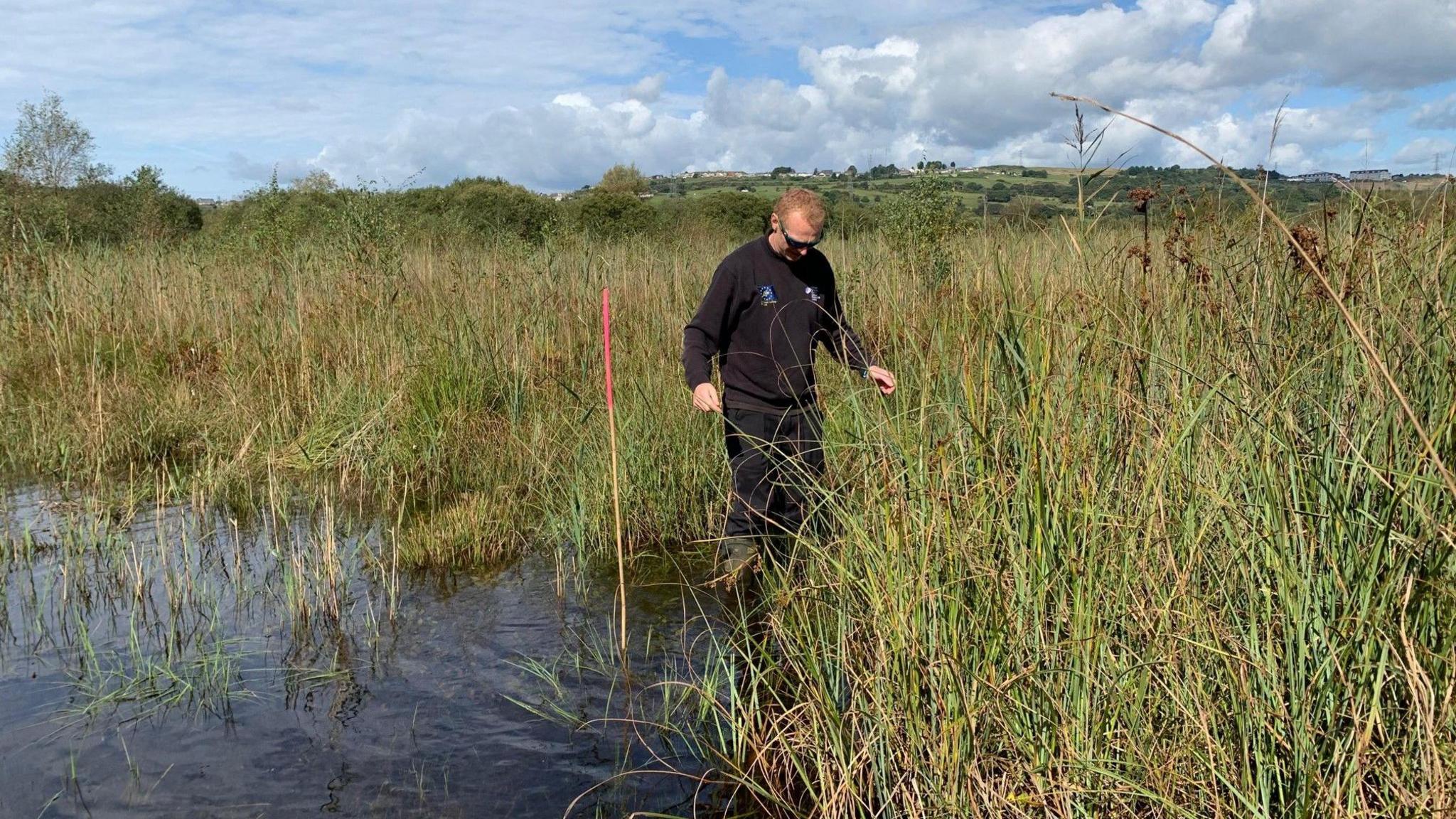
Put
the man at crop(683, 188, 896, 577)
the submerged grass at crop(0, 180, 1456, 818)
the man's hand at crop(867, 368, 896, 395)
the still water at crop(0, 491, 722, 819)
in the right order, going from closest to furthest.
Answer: the submerged grass at crop(0, 180, 1456, 818), the still water at crop(0, 491, 722, 819), the man's hand at crop(867, 368, 896, 395), the man at crop(683, 188, 896, 577)

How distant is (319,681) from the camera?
4461 mm

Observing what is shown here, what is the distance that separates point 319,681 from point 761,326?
2597 millimetres

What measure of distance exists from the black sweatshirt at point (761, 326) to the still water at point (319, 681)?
1.24m

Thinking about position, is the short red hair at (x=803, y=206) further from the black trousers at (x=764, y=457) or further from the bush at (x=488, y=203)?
the bush at (x=488, y=203)

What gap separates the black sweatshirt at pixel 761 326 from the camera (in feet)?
16.5

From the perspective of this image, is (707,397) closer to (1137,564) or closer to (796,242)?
(796,242)

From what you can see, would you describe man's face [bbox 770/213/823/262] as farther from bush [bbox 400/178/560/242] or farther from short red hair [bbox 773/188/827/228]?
bush [bbox 400/178/560/242]

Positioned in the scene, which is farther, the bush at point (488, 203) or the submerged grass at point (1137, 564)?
the bush at point (488, 203)

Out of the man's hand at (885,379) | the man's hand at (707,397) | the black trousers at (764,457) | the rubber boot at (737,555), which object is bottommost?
the rubber boot at (737,555)

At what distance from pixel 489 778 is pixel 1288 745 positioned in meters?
2.65

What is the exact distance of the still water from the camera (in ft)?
11.9

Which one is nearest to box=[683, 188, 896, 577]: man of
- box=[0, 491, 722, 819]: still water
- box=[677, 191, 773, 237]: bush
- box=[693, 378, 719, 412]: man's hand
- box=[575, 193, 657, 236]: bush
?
box=[693, 378, 719, 412]: man's hand

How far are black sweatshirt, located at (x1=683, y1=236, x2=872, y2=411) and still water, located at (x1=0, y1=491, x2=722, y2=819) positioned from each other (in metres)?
1.24

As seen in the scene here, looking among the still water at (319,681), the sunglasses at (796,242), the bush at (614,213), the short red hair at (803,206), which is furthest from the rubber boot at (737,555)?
the bush at (614,213)
